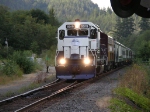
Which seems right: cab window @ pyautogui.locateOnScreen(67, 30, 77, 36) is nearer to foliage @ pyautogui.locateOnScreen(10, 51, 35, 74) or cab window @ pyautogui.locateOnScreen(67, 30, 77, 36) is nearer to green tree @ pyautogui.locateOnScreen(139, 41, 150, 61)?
foliage @ pyautogui.locateOnScreen(10, 51, 35, 74)

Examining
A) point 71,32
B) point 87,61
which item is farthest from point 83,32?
point 87,61

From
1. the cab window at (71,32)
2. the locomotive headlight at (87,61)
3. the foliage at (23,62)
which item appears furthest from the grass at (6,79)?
the locomotive headlight at (87,61)

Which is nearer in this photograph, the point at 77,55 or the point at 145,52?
the point at 77,55

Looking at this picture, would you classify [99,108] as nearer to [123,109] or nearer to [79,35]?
[123,109]

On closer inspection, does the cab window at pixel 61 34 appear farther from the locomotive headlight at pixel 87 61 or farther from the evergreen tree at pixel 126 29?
the evergreen tree at pixel 126 29

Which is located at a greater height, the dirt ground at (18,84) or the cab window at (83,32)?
the cab window at (83,32)

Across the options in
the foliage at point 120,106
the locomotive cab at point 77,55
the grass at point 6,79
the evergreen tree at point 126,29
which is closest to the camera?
the foliage at point 120,106

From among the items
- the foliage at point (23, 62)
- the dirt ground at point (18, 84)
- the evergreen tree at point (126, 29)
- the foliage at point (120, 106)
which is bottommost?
the dirt ground at point (18, 84)

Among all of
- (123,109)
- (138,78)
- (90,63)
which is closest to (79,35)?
(90,63)

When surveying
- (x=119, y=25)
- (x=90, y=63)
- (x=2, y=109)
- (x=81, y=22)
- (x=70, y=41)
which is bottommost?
(x=2, y=109)

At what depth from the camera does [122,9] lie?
15.3 ft

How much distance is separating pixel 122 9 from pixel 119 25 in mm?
125034

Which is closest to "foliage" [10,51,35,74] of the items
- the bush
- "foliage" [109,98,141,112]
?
the bush

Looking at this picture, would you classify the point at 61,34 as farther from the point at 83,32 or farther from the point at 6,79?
the point at 6,79
